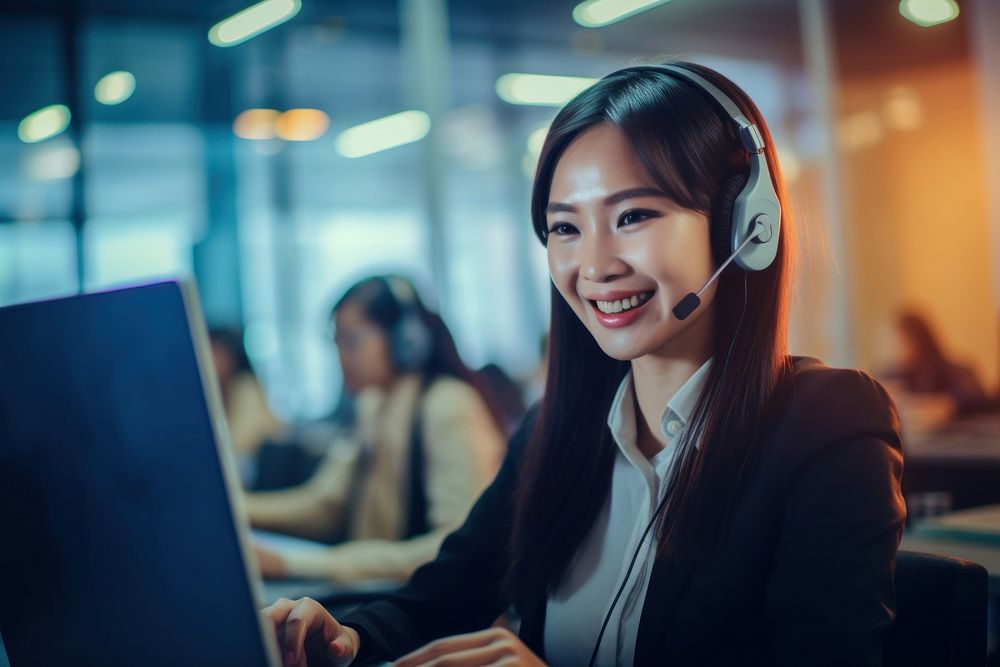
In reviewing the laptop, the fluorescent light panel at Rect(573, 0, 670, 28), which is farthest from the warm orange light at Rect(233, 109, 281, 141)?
the laptop

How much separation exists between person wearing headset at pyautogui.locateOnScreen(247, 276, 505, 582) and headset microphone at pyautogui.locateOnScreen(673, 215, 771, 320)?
1.27 meters

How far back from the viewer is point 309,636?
37.1 inches

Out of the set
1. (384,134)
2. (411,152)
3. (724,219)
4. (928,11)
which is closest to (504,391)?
(411,152)

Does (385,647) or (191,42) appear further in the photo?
(191,42)

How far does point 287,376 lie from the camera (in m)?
4.90

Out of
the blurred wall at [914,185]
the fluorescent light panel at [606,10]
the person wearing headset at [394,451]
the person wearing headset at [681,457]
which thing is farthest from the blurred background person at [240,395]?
the blurred wall at [914,185]

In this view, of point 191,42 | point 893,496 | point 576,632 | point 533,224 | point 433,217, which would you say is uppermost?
point 191,42

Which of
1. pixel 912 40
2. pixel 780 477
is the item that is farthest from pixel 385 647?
pixel 912 40

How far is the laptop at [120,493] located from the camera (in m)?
0.59

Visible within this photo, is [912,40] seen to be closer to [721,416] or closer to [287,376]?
[287,376]

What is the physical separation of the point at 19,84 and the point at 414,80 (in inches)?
65.8

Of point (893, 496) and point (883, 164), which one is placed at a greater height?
point (883, 164)

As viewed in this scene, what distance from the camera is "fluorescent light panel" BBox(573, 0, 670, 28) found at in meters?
4.91

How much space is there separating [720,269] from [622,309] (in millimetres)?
111
